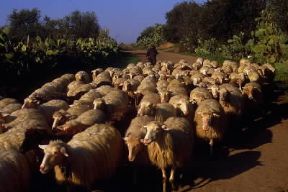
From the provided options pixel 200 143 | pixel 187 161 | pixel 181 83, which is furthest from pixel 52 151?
pixel 181 83

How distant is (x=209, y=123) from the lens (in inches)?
481

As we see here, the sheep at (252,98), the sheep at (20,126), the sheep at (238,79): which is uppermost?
the sheep at (20,126)

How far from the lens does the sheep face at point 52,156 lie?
8.41m

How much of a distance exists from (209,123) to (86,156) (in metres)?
4.12

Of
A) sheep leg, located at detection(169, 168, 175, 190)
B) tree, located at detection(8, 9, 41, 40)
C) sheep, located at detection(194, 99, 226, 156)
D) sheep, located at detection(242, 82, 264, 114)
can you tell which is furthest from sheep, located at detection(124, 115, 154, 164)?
tree, located at detection(8, 9, 41, 40)

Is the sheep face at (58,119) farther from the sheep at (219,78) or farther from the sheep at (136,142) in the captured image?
the sheep at (219,78)

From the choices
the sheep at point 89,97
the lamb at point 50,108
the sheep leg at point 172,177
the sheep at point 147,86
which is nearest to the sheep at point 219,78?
the sheep at point 147,86

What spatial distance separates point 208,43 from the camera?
4581cm

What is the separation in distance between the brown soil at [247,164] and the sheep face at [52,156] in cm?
293

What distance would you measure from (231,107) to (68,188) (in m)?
6.97

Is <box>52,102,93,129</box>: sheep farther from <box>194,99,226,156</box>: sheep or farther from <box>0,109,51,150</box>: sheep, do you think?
<box>194,99,226,156</box>: sheep

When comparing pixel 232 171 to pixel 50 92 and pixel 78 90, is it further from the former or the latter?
pixel 50 92

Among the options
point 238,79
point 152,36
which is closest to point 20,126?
point 238,79

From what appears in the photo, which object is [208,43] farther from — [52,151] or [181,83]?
[52,151]
